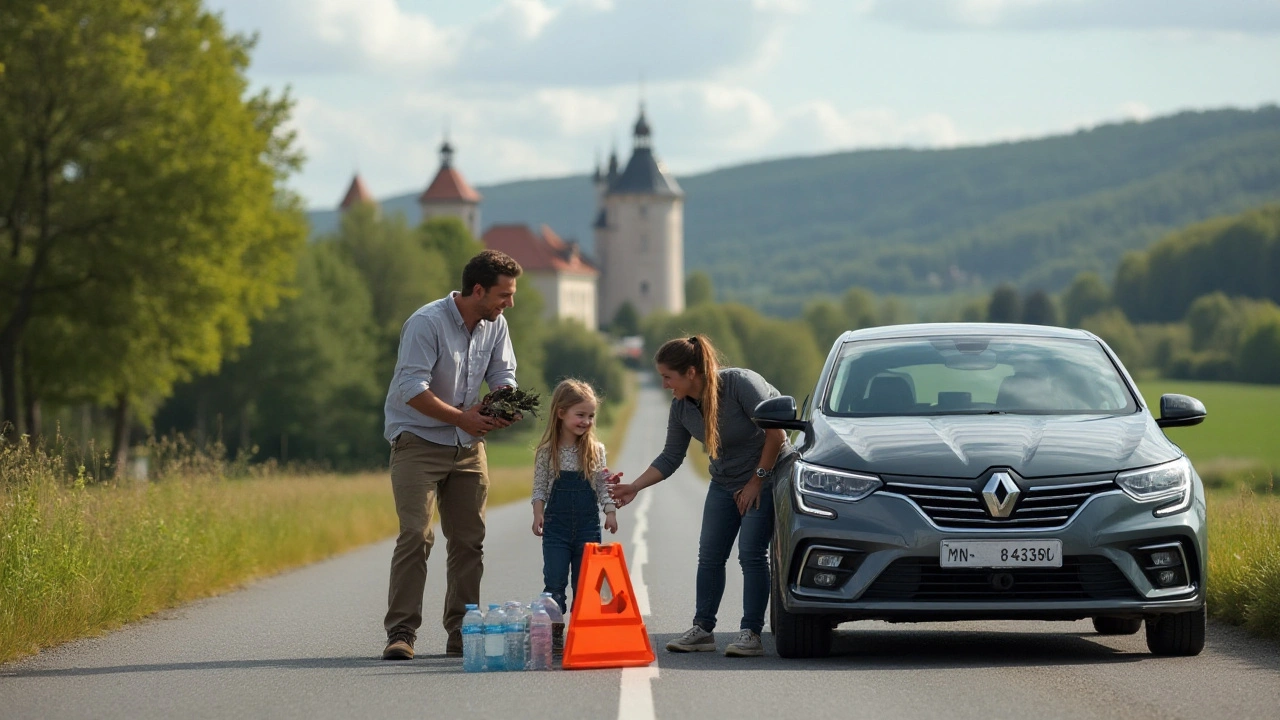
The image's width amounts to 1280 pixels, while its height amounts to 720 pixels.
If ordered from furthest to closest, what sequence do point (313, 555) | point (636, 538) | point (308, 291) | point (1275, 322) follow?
point (1275, 322), point (308, 291), point (636, 538), point (313, 555)

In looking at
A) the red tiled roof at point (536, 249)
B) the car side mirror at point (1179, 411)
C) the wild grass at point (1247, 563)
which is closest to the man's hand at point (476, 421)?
the car side mirror at point (1179, 411)

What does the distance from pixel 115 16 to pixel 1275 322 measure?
94814 millimetres

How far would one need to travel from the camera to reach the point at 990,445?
8.17 meters

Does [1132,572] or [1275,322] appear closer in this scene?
[1132,572]

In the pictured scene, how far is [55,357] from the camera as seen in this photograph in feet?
119

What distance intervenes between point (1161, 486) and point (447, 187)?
166 metres

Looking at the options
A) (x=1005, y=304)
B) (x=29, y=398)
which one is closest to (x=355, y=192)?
(x=1005, y=304)

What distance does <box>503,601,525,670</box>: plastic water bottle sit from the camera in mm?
8398

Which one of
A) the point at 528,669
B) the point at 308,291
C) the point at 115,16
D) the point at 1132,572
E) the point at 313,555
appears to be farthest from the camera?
the point at 308,291

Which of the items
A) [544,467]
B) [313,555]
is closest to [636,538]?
[313,555]

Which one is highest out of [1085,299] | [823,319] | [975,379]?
[1085,299]

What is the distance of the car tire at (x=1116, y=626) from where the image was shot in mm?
9500

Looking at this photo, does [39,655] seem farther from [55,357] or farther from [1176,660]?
[55,357]

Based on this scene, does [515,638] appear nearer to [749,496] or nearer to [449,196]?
[749,496]
